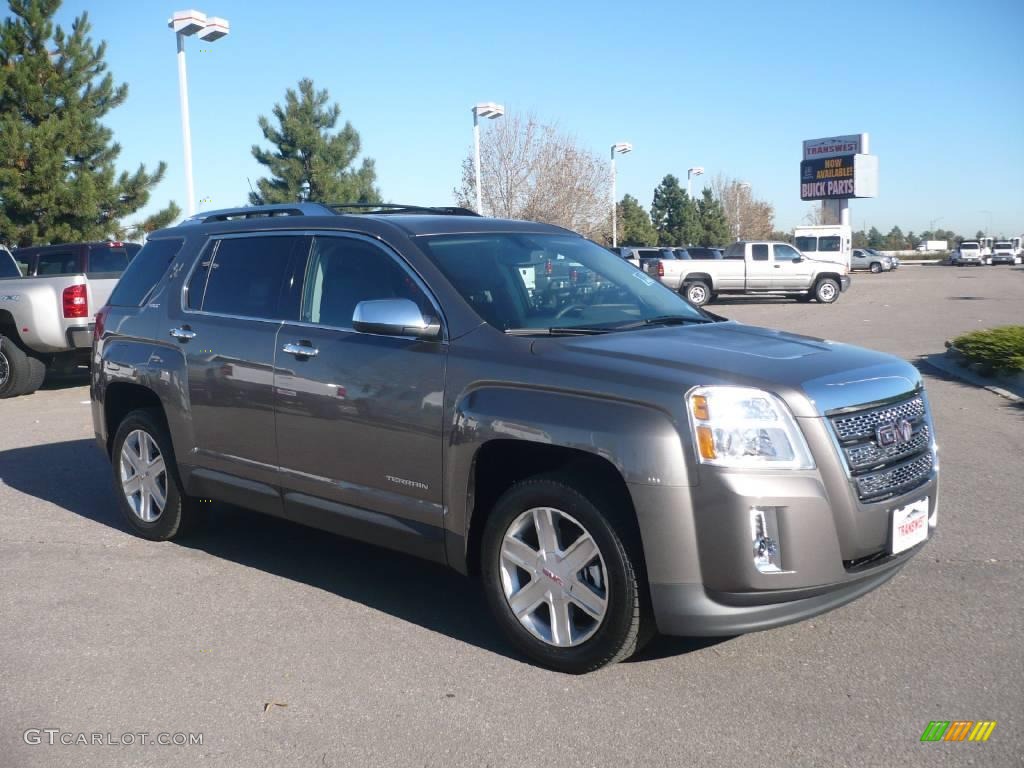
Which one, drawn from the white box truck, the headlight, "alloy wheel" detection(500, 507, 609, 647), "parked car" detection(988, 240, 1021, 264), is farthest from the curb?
"parked car" detection(988, 240, 1021, 264)

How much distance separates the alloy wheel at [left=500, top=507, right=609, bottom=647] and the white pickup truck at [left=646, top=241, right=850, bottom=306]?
2933 centimetres

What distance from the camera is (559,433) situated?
160 inches

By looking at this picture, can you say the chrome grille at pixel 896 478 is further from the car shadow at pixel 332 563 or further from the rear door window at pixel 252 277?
the rear door window at pixel 252 277

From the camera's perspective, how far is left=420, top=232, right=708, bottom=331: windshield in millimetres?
4750

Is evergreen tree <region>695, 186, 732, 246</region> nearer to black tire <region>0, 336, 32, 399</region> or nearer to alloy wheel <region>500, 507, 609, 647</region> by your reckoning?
black tire <region>0, 336, 32, 399</region>

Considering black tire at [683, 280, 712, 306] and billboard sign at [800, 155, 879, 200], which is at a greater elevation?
billboard sign at [800, 155, 879, 200]

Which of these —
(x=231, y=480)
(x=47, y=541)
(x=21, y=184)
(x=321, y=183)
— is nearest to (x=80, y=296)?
(x=47, y=541)

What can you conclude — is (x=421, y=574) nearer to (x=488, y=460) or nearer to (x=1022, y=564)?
(x=488, y=460)

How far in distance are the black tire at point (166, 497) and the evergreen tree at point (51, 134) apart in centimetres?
2125

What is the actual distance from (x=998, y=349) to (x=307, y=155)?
29050 mm

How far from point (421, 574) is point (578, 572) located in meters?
1.73

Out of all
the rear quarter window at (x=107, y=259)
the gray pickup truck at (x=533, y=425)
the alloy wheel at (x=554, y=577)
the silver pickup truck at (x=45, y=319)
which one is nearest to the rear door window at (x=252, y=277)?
the gray pickup truck at (x=533, y=425)

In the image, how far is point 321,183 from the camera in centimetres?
3634

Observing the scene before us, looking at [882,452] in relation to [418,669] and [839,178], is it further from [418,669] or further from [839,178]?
[839,178]
